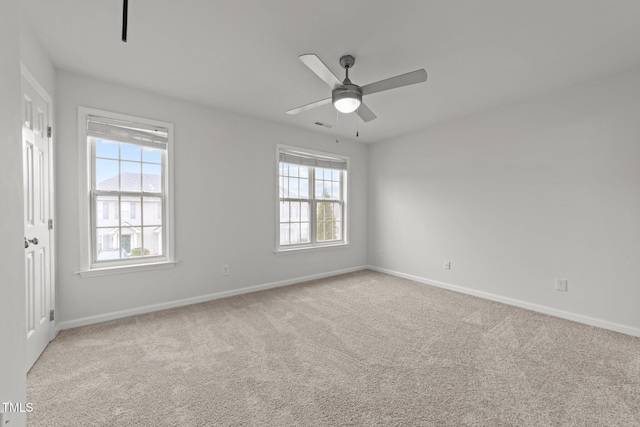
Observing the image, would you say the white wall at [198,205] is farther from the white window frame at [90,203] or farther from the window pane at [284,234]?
the window pane at [284,234]

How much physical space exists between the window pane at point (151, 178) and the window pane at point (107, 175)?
26 cm

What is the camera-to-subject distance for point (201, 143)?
3.57 m

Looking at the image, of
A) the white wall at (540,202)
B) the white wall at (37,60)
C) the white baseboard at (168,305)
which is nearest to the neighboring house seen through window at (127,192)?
the white wall at (37,60)

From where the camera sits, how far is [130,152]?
3172 mm

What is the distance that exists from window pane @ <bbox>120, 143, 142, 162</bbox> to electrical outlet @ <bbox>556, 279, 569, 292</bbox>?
5036mm

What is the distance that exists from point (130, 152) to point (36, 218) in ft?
3.93

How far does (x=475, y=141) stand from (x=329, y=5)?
2958 mm

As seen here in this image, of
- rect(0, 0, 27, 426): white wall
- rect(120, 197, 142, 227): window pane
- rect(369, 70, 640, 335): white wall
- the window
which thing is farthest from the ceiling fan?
rect(120, 197, 142, 227): window pane

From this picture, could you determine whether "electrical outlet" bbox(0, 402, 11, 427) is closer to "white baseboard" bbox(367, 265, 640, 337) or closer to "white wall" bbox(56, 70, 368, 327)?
"white wall" bbox(56, 70, 368, 327)

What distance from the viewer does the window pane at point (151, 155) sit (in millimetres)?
3264

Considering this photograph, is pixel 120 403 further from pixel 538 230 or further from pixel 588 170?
pixel 588 170

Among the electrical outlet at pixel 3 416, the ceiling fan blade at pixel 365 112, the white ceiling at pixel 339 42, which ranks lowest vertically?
the electrical outlet at pixel 3 416

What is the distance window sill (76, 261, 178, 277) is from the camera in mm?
2863

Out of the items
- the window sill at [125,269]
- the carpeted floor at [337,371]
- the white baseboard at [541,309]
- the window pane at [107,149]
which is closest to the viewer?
the carpeted floor at [337,371]
